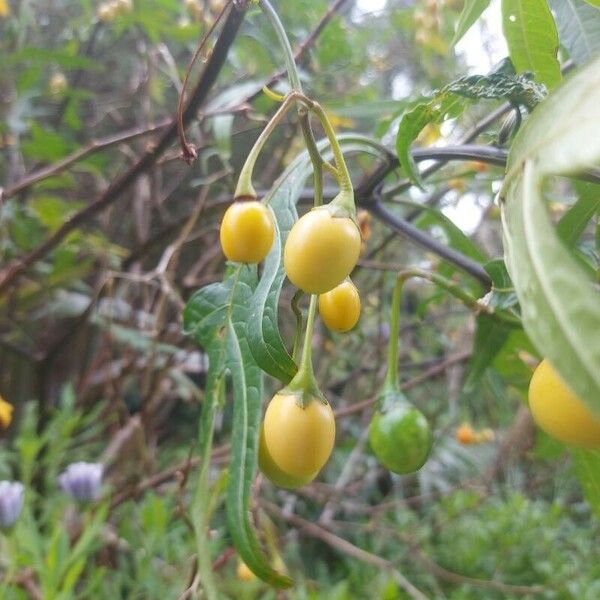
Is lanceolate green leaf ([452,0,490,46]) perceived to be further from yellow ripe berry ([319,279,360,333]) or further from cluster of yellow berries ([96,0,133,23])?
cluster of yellow berries ([96,0,133,23])

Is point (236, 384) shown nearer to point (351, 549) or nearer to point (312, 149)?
point (312, 149)

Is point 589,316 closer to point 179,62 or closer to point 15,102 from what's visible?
point 15,102

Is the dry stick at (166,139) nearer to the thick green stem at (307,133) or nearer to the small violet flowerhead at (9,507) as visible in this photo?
the thick green stem at (307,133)

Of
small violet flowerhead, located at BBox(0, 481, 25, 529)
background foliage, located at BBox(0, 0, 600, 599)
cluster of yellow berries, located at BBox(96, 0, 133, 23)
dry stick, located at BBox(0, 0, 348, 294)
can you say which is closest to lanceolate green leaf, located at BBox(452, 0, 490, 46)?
background foliage, located at BBox(0, 0, 600, 599)

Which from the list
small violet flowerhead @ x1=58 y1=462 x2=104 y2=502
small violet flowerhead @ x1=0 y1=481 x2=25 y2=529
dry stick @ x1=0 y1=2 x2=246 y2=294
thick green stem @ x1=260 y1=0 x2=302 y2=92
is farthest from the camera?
small violet flowerhead @ x1=58 y1=462 x2=104 y2=502

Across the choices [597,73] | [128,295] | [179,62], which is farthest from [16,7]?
[597,73]
